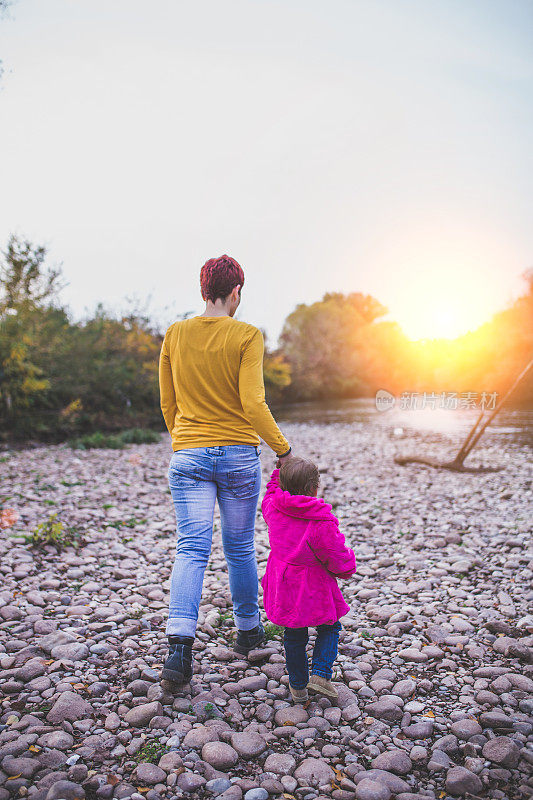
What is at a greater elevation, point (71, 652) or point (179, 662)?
point (179, 662)

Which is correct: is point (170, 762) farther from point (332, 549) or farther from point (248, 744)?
point (332, 549)

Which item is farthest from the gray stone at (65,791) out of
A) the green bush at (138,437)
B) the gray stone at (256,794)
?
the green bush at (138,437)

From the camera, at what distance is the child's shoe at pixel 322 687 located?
2775 mm

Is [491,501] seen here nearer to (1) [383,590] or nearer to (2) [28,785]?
(1) [383,590]

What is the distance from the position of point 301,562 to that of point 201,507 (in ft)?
2.13

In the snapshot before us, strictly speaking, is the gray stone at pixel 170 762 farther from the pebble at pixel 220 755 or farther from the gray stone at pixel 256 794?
the gray stone at pixel 256 794

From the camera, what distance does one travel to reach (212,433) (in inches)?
114

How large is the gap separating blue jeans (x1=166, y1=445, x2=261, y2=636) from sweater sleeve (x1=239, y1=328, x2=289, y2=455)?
20 centimetres

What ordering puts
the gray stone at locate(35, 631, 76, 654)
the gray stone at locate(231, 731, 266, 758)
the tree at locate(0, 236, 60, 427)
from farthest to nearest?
1. the tree at locate(0, 236, 60, 427)
2. the gray stone at locate(35, 631, 76, 654)
3. the gray stone at locate(231, 731, 266, 758)

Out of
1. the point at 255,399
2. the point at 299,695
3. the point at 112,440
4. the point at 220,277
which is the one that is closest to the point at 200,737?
the point at 299,695

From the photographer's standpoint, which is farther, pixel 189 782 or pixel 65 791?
pixel 189 782

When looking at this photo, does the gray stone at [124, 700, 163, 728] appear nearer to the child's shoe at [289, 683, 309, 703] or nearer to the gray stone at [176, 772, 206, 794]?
the gray stone at [176, 772, 206, 794]

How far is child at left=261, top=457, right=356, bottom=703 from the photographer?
264cm

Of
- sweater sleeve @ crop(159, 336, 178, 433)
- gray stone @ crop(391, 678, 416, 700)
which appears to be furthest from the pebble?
sweater sleeve @ crop(159, 336, 178, 433)
